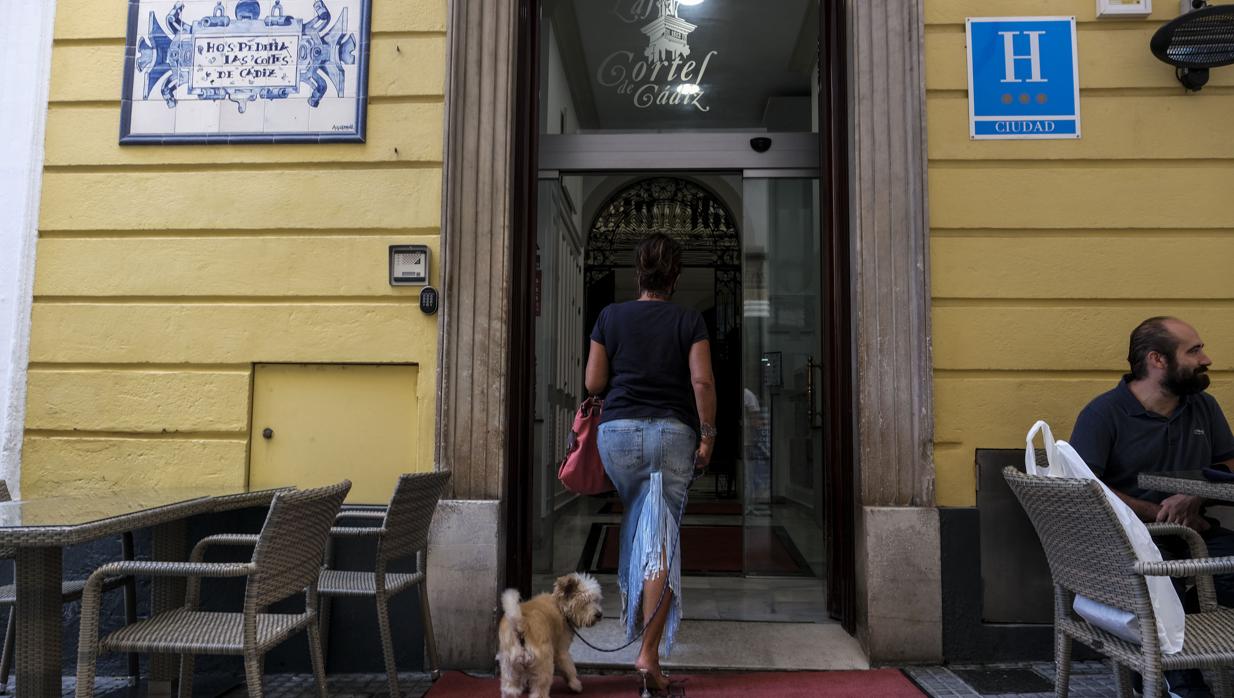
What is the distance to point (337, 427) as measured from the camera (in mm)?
3938

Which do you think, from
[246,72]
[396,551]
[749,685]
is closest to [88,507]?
[396,551]

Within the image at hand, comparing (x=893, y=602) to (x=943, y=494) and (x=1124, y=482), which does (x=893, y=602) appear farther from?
(x=1124, y=482)

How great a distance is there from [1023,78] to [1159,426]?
5.90 feet

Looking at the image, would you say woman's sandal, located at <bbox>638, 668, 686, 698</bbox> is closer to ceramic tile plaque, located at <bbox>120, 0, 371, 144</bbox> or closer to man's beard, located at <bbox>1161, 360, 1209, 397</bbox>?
man's beard, located at <bbox>1161, 360, 1209, 397</bbox>

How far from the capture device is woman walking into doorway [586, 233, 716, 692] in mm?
3209

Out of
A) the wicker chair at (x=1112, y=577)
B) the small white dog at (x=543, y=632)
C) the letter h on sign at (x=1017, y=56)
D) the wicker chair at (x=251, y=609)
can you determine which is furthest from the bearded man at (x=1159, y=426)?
the wicker chair at (x=251, y=609)

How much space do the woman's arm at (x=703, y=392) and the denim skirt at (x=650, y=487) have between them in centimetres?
5

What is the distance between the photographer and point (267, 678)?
369 centimetres

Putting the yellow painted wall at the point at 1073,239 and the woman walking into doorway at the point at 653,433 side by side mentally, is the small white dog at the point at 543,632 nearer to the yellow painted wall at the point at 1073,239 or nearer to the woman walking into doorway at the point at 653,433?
the woman walking into doorway at the point at 653,433

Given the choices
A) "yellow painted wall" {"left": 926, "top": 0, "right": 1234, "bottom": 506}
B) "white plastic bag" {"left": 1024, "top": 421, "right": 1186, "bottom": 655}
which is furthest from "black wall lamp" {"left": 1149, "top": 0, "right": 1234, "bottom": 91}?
"white plastic bag" {"left": 1024, "top": 421, "right": 1186, "bottom": 655}

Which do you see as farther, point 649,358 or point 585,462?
point 585,462

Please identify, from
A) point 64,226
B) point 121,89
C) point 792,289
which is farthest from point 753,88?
point 64,226

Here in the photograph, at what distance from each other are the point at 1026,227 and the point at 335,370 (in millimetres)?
3329

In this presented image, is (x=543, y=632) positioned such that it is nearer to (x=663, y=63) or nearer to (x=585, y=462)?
(x=585, y=462)
